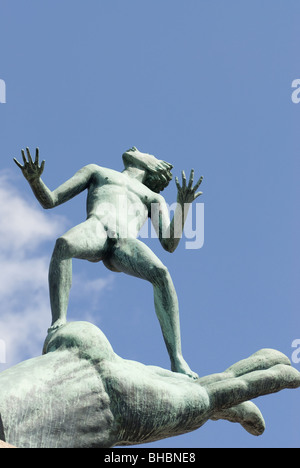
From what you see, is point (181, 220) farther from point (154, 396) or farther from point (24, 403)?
point (24, 403)

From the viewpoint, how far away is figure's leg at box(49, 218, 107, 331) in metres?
10.2

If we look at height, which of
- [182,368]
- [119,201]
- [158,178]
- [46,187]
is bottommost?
[182,368]

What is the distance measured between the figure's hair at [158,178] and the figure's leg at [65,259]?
199 centimetres

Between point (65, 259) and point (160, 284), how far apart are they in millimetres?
1160

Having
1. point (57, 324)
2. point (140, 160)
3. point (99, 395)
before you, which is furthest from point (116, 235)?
point (99, 395)

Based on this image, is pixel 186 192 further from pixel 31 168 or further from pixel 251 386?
pixel 251 386

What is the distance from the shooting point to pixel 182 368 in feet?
33.8

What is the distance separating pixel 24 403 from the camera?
8.41 m

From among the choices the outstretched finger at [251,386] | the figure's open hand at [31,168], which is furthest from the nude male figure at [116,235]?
the outstretched finger at [251,386]

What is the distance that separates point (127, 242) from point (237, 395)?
2.45 meters

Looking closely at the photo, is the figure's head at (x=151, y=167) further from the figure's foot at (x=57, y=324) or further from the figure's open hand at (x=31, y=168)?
the figure's foot at (x=57, y=324)
